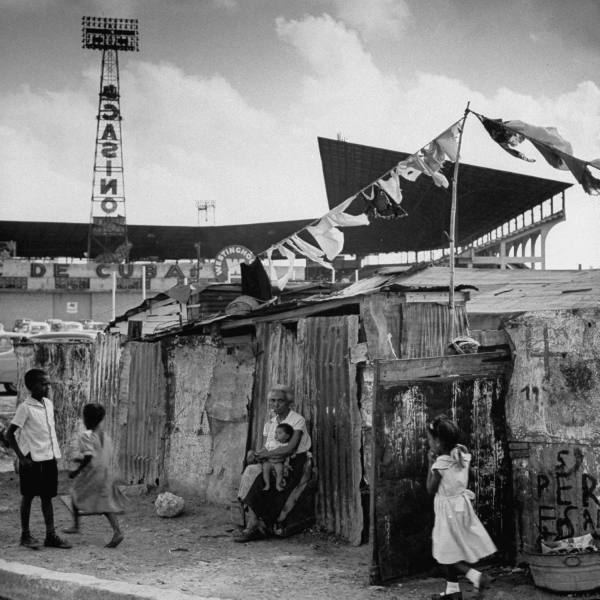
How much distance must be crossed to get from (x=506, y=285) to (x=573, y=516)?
27.1 feet

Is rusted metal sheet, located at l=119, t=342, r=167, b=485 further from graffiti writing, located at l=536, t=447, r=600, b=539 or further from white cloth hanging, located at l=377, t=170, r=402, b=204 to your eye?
graffiti writing, located at l=536, t=447, r=600, b=539

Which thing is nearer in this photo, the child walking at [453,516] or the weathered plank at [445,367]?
the child walking at [453,516]

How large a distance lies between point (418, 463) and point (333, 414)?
60.3 inches

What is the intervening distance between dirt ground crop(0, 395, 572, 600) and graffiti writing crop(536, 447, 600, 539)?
0.42 metres

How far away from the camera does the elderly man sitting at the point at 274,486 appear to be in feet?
21.3

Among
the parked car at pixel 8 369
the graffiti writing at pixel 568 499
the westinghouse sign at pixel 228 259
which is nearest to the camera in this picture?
the graffiti writing at pixel 568 499

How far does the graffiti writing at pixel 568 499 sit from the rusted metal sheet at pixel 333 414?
1.63 meters

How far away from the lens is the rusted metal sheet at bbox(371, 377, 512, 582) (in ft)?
16.8

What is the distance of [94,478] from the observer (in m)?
6.42

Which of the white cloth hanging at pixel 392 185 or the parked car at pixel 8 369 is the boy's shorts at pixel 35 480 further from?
the parked car at pixel 8 369

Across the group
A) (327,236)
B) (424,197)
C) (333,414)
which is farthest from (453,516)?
(424,197)

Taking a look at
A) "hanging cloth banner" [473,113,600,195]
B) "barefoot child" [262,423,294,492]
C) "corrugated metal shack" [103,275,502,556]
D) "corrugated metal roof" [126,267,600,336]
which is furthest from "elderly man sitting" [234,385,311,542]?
"hanging cloth banner" [473,113,600,195]

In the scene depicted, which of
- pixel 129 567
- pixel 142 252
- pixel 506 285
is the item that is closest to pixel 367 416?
pixel 129 567

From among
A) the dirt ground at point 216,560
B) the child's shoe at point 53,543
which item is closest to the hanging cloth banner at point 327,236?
the dirt ground at point 216,560
